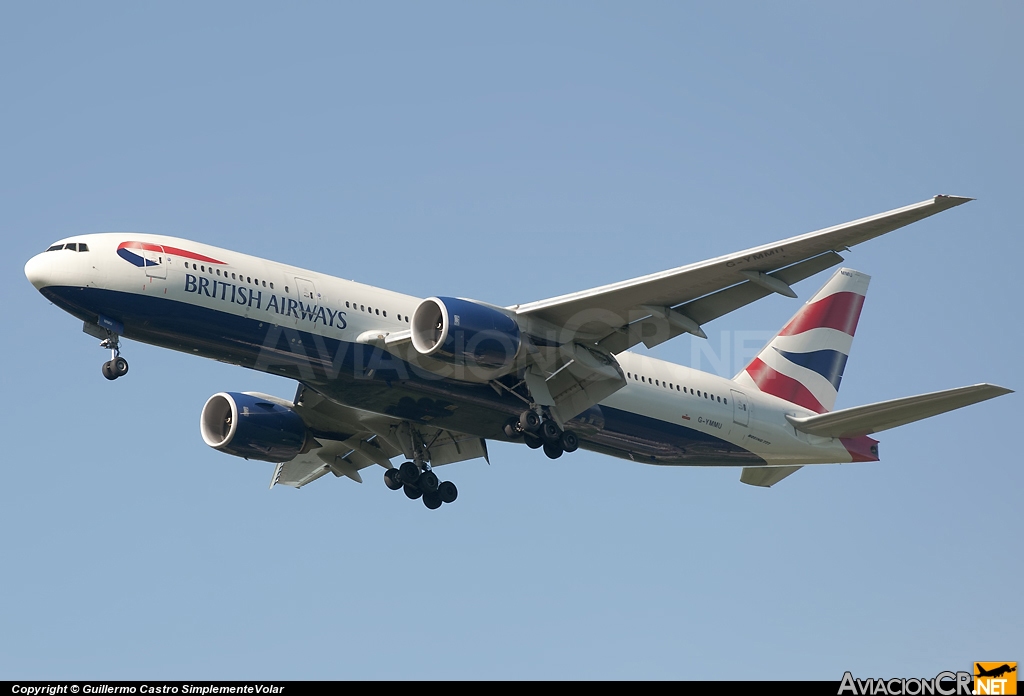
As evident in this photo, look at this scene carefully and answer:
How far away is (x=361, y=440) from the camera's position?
35.1 m

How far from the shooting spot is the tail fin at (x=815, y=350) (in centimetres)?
3759

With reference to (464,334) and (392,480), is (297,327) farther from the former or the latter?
(392,480)

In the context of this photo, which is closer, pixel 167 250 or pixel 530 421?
pixel 167 250

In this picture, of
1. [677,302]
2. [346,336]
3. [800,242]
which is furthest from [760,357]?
[346,336]

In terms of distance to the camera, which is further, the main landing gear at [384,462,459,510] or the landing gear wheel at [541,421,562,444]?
the main landing gear at [384,462,459,510]

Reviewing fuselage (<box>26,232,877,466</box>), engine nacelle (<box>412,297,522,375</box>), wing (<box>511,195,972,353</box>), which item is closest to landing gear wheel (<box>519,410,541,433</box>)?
fuselage (<box>26,232,877,466</box>)

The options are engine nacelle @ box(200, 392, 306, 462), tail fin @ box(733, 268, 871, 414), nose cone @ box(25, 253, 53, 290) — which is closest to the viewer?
nose cone @ box(25, 253, 53, 290)

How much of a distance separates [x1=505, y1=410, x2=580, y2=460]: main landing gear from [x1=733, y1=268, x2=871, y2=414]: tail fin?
28.4 feet

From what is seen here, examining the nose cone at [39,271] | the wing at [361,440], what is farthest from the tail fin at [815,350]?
the nose cone at [39,271]

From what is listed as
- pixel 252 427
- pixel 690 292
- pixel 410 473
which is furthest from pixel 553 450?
pixel 252 427

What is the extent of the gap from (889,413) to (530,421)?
996cm

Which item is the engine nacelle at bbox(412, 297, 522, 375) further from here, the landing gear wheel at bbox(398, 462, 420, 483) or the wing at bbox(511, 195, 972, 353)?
the landing gear wheel at bbox(398, 462, 420, 483)

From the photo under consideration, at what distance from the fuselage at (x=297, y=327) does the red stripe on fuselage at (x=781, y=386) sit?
4602 mm

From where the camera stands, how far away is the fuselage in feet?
90.1
